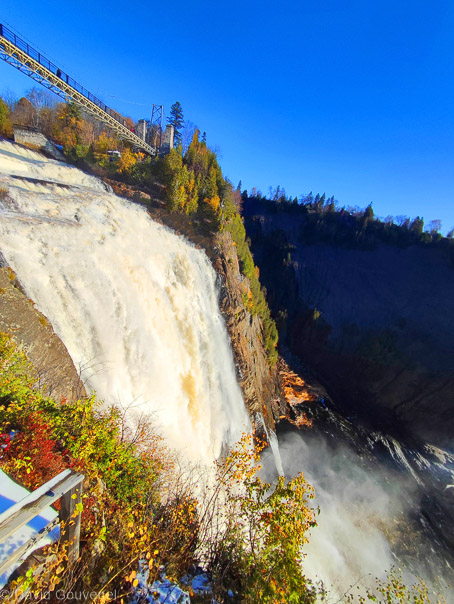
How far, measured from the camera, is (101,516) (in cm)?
530

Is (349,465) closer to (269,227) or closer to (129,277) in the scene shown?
(129,277)

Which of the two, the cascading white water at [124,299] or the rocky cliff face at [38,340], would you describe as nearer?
the rocky cliff face at [38,340]

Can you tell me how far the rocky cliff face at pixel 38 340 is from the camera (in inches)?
314

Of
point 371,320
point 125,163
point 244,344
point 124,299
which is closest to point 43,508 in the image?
point 124,299

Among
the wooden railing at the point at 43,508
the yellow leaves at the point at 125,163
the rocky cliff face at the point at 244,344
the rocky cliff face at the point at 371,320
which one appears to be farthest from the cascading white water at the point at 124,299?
the rocky cliff face at the point at 371,320

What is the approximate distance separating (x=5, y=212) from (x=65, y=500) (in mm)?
12747

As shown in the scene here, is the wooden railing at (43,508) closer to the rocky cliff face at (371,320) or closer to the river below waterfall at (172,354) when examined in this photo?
the river below waterfall at (172,354)

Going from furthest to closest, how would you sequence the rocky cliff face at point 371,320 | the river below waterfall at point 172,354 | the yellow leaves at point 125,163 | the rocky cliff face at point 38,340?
1. the rocky cliff face at point 371,320
2. the yellow leaves at point 125,163
3. the river below waterfall at point 172,354
4. the rocky cliff face at point 38,340

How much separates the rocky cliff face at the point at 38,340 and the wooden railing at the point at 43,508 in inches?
208

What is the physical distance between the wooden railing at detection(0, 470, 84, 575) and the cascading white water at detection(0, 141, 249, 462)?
22.0ft

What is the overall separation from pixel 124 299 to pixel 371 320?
43979 millimetres

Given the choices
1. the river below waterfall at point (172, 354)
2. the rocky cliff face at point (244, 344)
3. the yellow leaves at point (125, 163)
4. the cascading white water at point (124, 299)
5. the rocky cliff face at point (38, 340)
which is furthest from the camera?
the yellow leaves at point (125, 163)

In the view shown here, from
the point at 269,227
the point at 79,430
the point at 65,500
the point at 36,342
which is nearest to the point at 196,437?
the point at 79,430

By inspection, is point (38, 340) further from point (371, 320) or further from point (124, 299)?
point (371, 320)
